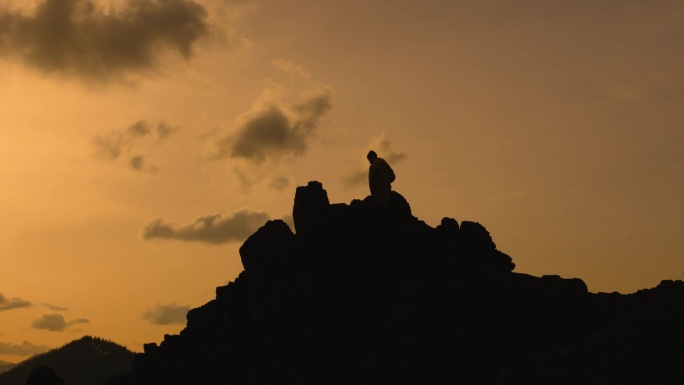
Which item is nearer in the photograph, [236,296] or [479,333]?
[479,333]

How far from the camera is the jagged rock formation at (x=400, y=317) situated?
164 ft

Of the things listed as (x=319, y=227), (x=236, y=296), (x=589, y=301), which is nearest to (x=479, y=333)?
(x=589, y=301)

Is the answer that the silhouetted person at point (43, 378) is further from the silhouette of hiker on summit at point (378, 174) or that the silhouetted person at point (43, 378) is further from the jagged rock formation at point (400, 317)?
the silhouette of hiker on summit at point (378, 174)

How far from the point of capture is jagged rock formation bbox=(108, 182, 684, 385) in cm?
4988

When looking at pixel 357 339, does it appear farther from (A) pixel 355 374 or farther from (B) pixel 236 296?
(B) pixel 236 296

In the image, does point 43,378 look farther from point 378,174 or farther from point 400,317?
point 378,174

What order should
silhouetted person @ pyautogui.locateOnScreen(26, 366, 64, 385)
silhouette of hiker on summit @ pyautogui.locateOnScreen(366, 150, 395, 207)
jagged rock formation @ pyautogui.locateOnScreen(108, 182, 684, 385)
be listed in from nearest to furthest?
jagged rock formation @ pyautogui.locateOnScreen(108, 182, 684, 385) → silhouette of hiker on summit @ pyautogui.locateOnScreen(366, 150, 395, 207) → silhouetted person @ pyautogui.locateOnScreen(26, 366, 64, 385)

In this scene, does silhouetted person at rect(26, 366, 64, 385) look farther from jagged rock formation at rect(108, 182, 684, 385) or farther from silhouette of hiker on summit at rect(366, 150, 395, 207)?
silhouette of hiker on summit at rect(366, 150, 395, 207)

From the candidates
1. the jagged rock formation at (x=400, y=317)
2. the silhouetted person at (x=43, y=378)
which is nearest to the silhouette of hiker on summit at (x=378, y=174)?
the jagged rock formation at (x=400, y=317)

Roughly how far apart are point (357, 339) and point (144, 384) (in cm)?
2597

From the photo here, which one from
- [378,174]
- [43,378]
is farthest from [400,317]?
[43,378]

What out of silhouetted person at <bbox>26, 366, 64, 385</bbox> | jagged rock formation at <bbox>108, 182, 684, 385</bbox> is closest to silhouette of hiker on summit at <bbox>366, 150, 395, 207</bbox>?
jagged rock formation at <bbox>108, 182, 684, 385</bbox>

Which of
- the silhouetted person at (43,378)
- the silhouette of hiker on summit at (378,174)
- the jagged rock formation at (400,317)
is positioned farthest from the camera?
the silhouetted person at (43,378)

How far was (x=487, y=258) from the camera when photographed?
222 feet
